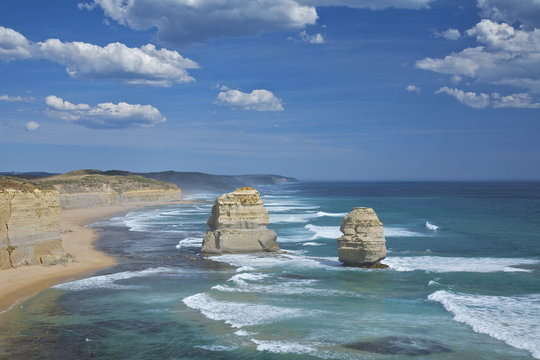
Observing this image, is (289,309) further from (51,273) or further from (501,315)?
(51,273)

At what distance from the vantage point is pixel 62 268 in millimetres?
27500

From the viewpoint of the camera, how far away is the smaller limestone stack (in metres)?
25.6

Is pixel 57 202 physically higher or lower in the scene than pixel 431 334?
higher

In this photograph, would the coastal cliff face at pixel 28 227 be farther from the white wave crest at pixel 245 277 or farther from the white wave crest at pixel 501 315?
the white wave crest at pixel 501 315

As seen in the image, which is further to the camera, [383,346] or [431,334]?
[431,334]

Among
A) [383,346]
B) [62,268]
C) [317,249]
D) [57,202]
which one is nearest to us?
[383,346]

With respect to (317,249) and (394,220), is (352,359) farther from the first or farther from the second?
(394,220)

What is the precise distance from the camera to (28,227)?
27031 millimetres

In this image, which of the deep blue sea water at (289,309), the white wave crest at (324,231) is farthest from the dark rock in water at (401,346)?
the white wave crest at (324,231)

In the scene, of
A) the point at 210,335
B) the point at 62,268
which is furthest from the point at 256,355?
the point at 62,268

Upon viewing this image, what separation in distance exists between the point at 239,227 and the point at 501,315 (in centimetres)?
1637

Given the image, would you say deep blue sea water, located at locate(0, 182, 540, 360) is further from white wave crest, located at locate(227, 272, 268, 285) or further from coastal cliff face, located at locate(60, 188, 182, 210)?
coastal cliff face, located at locate(60, 188, 182, 210)

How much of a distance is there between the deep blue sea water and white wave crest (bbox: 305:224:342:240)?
7.46 m

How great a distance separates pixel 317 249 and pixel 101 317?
62.5 feet
